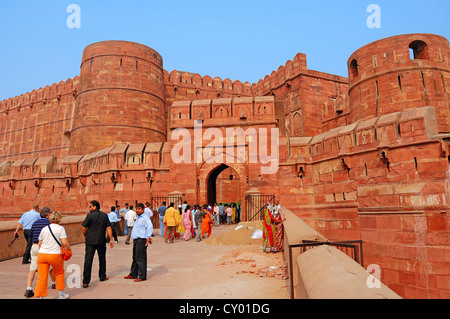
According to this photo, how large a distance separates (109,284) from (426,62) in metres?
16.6

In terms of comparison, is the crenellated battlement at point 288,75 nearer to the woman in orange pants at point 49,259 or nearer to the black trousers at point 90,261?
the black trousers at point 90,261

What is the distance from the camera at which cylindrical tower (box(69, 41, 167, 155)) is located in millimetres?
22281

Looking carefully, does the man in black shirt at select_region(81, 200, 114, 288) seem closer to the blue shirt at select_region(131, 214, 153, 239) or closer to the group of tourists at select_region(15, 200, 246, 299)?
the group of tourists at select_region(15, 200, 246, 299)

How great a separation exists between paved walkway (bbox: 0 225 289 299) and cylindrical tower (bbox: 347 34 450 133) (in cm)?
1230

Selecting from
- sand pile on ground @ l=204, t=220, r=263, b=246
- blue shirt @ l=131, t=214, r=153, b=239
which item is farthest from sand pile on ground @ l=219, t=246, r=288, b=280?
sand pile on ground @ l=204, t=220, r=263, b=246

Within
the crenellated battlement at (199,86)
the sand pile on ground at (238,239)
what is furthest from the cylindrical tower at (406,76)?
the crenellated battlement at (199,86)

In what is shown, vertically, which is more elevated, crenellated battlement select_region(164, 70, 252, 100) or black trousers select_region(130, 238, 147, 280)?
crenellated battlement select_region(164, 70, 252, 100)

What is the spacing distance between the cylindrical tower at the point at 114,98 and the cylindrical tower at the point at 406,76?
50.4 feet

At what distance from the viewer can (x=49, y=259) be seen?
3.91 metres

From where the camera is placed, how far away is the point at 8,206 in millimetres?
18672

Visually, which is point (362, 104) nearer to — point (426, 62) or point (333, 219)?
point (426, 62)

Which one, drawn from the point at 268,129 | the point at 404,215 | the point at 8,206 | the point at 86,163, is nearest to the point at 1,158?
the point at 8,206

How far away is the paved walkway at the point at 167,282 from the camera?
156 inches

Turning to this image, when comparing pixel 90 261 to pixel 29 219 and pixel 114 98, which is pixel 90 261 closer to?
pixel 29 219
